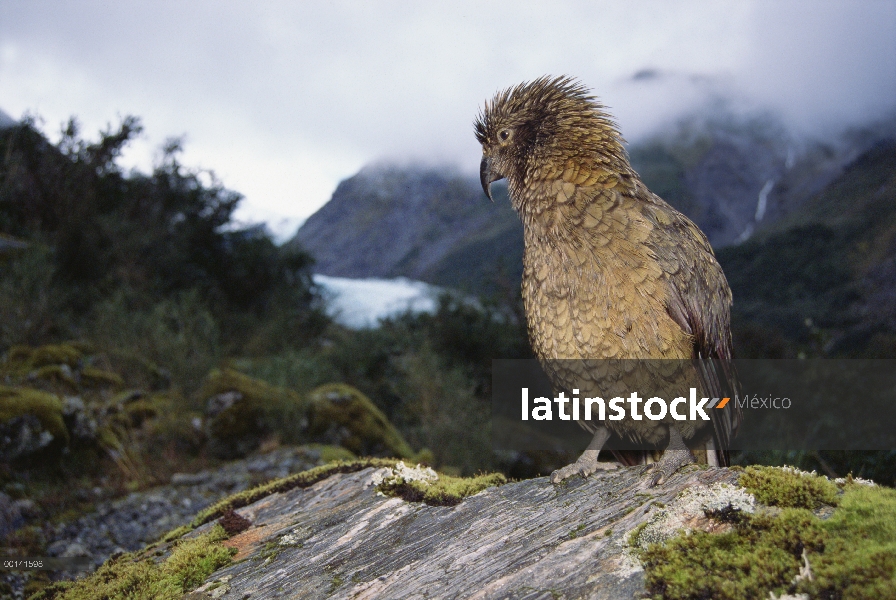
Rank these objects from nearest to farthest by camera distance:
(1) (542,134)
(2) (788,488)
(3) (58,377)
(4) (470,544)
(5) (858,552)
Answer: (5) (858,552)
(2) (788,488)
(4) (470,544)
(1) (542,134)
(3) (58,377)

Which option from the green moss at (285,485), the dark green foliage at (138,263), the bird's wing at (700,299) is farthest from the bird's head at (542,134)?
the dark green foliage at (138,263)

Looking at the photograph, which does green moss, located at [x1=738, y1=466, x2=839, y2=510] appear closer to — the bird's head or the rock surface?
the rock surface

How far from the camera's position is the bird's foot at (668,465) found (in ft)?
9.10

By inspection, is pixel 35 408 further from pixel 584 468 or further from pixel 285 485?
pixel 584 468

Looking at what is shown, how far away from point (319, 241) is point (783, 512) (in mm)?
14199

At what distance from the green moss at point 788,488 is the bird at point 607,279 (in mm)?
707

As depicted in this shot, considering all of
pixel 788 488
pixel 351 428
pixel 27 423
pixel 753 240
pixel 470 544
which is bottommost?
pixel 351 428

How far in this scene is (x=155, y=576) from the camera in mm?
2801

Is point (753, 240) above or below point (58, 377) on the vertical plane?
above

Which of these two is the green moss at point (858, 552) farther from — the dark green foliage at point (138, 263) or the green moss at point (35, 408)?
the dark green foliage at point (138, 263)

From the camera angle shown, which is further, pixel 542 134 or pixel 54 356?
pixel 54 356

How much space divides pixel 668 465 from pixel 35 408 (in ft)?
26.7

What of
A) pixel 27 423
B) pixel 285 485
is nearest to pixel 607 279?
pixel 285 485

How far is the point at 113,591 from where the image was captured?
9.23ft
